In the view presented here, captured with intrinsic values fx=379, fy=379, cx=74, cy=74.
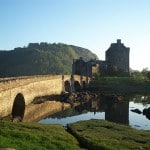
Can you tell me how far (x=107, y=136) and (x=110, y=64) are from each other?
493 ft

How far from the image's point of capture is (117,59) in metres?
192

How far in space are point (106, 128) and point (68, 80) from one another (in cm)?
7613

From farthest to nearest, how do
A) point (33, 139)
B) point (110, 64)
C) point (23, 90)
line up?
point (110, 64), point (23, 90), point (33, 139)

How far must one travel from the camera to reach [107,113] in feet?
256

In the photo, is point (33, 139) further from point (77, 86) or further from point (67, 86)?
point (77, 86)

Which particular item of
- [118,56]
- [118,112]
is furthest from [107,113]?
[118,56]

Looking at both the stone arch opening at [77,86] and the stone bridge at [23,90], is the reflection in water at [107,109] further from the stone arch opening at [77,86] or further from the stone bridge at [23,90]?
the stone arch opening at [77,86]

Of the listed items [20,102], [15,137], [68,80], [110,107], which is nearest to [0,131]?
[15,137]

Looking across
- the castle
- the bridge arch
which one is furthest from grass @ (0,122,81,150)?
the castle

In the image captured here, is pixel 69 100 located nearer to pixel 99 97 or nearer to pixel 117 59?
pixel 99 97

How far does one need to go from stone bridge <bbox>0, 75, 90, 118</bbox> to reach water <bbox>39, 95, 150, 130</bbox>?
6025 millimetres

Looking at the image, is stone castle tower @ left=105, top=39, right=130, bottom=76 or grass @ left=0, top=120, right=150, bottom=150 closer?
grass @ left=0, top=120, right=150, bottom=150

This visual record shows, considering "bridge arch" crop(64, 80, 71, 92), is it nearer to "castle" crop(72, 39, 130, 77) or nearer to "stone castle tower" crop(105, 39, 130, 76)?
"castle" crop(72, 39, 130, 77)

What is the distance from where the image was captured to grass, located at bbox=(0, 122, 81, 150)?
103ft
